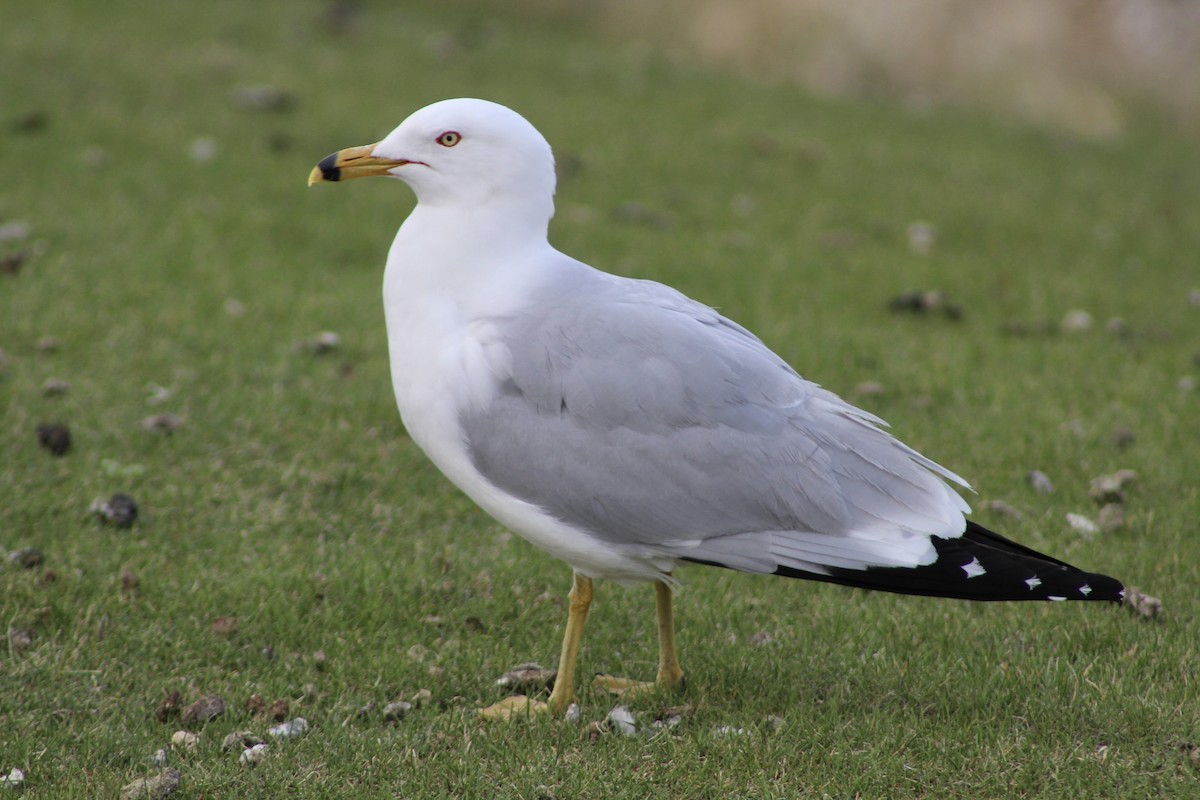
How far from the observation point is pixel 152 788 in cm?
338

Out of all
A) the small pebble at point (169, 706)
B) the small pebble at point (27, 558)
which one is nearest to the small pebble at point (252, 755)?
the small pebble at point (169, 706)

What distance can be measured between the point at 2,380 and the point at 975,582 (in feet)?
14.0

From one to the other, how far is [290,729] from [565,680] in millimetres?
817

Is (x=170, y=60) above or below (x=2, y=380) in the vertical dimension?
above

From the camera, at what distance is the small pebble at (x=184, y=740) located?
3.60 m

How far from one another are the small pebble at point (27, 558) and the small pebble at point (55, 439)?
79 centimetres

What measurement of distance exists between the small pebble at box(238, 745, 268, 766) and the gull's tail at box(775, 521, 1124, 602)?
156cm

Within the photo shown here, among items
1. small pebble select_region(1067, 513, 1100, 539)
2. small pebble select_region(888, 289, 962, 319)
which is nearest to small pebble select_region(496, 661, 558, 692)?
small pebble select_region(1067, 513, 1100, 539)

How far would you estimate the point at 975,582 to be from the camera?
341cm

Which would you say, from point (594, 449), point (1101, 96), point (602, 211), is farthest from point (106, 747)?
point (1101, 96)

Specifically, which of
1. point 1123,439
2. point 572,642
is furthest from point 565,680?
point 1123,439

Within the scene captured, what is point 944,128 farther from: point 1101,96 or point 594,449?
point 594,449

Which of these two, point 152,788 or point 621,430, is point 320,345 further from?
point 152,788

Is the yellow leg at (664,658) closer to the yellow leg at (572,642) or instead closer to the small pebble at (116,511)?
the yellow leg at (572,642)
